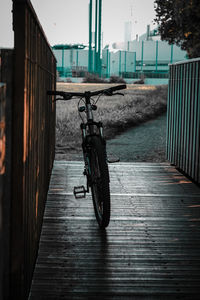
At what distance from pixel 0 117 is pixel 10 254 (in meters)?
1.20

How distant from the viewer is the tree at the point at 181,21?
622 inches

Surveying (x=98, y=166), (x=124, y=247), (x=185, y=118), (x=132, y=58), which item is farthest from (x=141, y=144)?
(x=132, y=58)

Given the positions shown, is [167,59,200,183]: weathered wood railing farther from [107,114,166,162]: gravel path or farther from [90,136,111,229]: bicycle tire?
[107,114,166,162]: gravel path

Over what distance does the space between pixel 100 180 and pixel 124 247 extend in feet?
2.27

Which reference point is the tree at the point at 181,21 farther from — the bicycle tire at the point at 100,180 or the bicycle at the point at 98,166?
the bicycle tire at the point at 100,180

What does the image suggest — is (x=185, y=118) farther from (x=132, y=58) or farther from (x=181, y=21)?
(x=132, y=58)

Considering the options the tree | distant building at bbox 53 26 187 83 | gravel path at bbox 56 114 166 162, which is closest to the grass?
gravel path at bbox 56 114 166 162

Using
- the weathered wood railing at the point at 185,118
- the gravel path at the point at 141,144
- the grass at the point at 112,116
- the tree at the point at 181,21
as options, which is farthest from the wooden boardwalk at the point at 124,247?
the tree at the point at 181,21

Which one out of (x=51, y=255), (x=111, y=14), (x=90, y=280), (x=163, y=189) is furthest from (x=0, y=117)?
(x=111, y=14)

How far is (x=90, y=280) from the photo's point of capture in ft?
12.4

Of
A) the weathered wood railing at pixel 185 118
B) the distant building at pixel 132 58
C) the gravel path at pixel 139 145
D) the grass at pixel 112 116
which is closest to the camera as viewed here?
the weathered wood railing at pixel 185 118

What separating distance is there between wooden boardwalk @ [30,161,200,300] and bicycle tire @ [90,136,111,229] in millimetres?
195

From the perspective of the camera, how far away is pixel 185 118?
816cm

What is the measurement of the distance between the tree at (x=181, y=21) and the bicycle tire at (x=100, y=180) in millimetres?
11766
